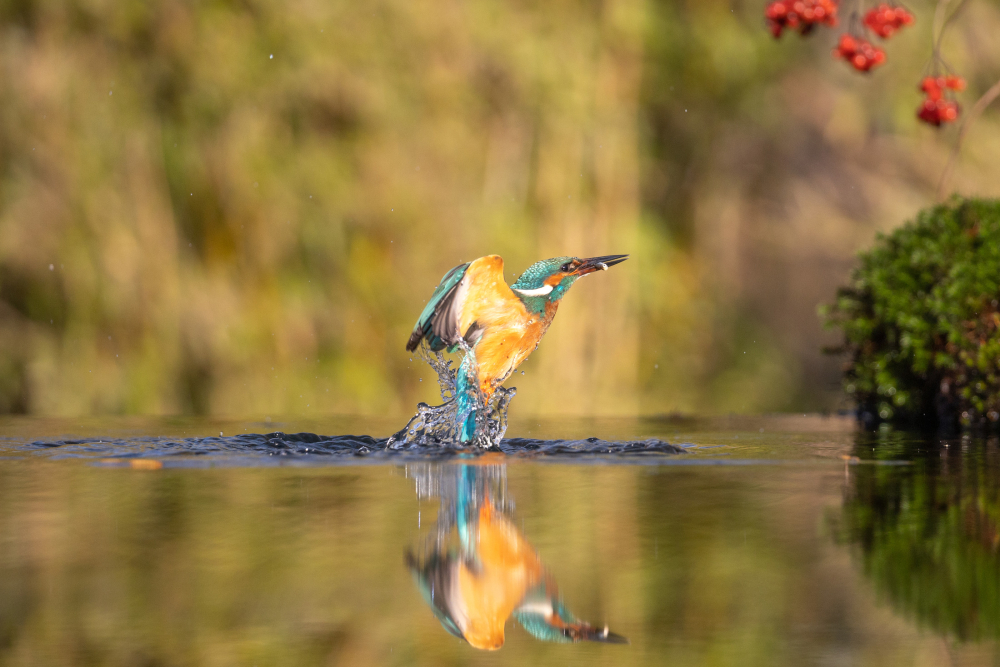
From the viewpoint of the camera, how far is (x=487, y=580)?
8.27 ft

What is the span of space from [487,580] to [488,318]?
283 cm

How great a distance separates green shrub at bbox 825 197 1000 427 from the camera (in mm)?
5926

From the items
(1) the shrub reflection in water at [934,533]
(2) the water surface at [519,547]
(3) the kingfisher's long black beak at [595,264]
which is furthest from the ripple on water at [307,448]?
(1) the shrub reflection in water at [934,533]

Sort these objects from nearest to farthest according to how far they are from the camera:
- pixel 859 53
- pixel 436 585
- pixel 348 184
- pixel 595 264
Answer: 1. pixel 436 585
2. pixel 595 264
3. pixel 859 53
4. pixel 348 184

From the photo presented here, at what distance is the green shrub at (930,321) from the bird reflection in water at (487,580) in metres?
3.11

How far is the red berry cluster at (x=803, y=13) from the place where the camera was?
5.59m

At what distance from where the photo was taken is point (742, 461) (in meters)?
4.77

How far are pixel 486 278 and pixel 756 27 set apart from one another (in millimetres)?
6550

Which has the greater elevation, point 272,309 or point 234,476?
point 272,309

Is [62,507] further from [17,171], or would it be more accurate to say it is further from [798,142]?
[798,142]

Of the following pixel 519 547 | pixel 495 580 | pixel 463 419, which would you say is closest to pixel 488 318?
pixel 463 419

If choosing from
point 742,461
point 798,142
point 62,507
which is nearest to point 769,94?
point 798,142

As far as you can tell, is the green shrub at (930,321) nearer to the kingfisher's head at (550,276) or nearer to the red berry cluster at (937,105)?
the red berry cluster at (937,105)

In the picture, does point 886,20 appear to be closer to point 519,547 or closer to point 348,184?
point 519,547
